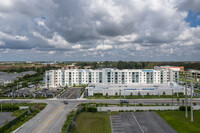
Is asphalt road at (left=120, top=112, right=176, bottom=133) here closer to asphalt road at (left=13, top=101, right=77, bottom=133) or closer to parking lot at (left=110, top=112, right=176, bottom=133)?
parking lot at (left=110, top=112, right=176, bottom=133)

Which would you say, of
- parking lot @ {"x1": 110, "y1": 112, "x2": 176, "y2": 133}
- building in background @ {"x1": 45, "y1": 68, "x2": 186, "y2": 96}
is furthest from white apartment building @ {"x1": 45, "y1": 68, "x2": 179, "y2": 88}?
parking lot @ {"x1": 110, "y1": 112, "x2": 176, "y2": 133}

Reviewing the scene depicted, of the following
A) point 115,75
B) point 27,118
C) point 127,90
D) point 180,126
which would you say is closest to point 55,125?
point 27,118

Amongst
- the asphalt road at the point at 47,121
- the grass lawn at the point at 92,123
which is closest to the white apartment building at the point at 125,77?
the asphalt road at the point at 47,121

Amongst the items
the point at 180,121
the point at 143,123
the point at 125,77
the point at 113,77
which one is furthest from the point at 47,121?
the point at 125,77

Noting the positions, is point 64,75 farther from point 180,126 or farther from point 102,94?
point 180,126

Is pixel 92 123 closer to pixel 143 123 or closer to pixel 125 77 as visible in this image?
pixel 143 123

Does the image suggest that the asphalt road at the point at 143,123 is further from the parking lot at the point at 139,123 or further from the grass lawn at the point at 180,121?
the grass lawn at the point at 180,121
